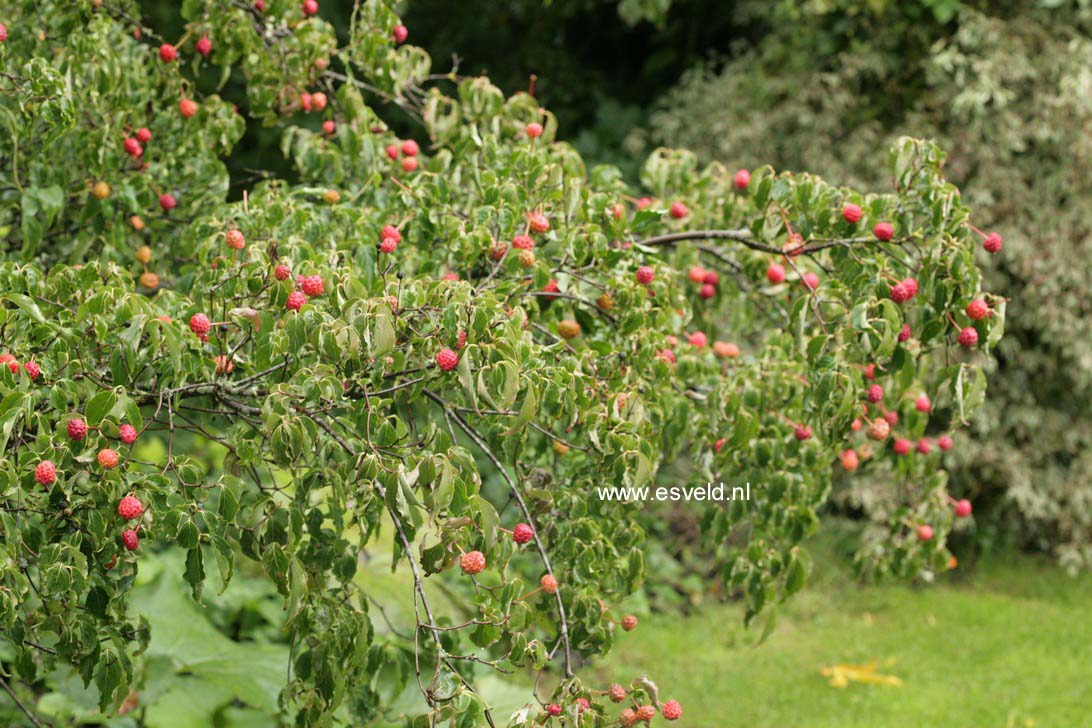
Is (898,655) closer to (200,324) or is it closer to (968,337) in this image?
(968,337)

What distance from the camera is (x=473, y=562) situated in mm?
1411

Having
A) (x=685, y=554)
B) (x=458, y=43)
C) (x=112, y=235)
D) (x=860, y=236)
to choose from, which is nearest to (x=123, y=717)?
(x=112, y=235)

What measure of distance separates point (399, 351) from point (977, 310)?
960 millimetres

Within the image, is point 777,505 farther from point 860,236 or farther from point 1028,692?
point 1028,692

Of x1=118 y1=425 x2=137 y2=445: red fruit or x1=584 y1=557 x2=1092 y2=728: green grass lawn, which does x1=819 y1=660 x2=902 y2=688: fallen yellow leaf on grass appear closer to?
x1=584 y1=557 x2=1092 y2=728: green grass lawn

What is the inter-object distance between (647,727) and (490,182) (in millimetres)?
937

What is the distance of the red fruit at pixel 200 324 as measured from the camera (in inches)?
60.8

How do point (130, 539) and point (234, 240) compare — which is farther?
point (234, 240)

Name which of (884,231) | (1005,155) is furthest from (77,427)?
(1005,155)

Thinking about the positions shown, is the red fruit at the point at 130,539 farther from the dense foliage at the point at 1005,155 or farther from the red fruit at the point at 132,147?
the dense foliage at the point at 1005,155

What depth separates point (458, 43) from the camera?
291 inches

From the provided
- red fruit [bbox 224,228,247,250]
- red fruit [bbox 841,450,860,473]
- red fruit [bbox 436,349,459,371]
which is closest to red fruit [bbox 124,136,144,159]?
red fruit [bbox 224,228,247,250]

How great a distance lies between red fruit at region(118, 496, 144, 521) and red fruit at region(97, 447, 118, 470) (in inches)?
1.9

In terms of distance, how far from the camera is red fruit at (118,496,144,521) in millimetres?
1423
